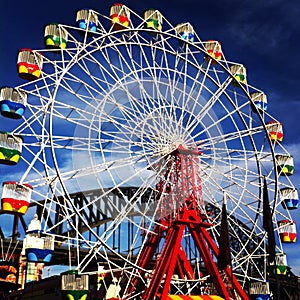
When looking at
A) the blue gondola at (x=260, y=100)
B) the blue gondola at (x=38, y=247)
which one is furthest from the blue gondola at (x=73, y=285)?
the blue gondola at (x=260, y=100)

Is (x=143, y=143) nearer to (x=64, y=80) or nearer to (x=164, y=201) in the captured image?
(x=164, y=201)

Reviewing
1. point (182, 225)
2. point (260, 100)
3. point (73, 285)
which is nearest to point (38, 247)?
point (73, 285)

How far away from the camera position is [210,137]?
27.3 meters

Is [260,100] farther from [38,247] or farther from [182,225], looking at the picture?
[38,247]

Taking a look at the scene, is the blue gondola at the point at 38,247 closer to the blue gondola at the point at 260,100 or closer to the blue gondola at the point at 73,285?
the blue gondola at the point at 73,285

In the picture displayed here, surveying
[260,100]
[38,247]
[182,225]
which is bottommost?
[38,247]

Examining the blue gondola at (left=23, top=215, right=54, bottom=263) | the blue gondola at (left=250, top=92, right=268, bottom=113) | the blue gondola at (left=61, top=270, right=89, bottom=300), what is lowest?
the blue gondola at (left=61, top=270, right=89, bottom=300)

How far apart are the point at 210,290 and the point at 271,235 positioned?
12.0 metres

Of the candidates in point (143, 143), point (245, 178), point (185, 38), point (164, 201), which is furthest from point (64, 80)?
point (245, 178)

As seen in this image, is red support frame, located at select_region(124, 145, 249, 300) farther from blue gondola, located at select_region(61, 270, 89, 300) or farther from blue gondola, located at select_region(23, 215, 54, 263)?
blue gondola, located at select_region(23, 215, 54, 263)

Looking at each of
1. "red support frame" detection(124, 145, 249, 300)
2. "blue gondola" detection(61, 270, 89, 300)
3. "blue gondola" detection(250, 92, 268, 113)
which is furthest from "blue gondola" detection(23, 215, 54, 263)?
"blue gondola" detection(250, 92, 268, 113)

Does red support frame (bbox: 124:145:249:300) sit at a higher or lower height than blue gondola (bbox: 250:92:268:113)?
lower

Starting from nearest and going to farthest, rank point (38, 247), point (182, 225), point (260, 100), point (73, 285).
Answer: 1. point (73, 285)
2. point (38, 247)
3. point (182, 225)
4. point (260, 100)

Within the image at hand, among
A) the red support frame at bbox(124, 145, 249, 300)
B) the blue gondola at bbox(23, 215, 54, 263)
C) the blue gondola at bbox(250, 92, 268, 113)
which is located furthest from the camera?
the blue gondola at bbox(250, 92, 268, 113)
